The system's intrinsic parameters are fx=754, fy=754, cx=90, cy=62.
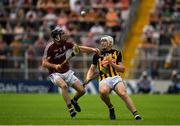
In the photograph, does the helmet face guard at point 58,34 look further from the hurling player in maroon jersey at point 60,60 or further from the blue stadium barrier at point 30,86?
the blue stadium barrier at point 30,86

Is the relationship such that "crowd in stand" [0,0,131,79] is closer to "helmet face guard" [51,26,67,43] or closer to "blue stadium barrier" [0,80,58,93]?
"blue stadium barrier" [0,80,58,93]

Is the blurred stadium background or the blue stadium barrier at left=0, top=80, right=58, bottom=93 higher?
the blurred stadium background

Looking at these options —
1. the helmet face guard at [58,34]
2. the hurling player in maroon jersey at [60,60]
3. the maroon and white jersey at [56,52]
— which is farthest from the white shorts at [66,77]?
the helmet face guard at [58,34]

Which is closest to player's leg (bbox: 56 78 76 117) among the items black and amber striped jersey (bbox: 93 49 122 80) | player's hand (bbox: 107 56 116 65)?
black and amber striped jersey (bbox: 93 49 122 80)

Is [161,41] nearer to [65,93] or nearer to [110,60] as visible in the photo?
[65,93]

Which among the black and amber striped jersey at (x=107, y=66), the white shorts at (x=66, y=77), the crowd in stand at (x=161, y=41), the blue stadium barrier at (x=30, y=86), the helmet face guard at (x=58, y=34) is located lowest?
the blue stadium barrier at (x=30, y=86)

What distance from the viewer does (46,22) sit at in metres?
42.0

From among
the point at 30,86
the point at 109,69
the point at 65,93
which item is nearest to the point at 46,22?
the point at 30,86

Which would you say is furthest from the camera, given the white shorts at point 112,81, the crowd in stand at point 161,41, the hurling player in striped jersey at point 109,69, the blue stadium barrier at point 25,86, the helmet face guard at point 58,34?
the blue stadium barrier at point 25,86

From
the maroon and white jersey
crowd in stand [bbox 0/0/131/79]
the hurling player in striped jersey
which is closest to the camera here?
the hurling player in striped jersey

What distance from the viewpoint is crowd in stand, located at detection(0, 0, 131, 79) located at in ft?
129

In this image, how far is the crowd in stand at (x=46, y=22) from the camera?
39344 mm

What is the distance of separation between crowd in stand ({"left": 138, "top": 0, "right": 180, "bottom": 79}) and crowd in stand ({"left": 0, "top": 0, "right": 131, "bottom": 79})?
1761 millimetres

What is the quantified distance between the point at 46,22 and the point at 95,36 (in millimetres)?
3550
